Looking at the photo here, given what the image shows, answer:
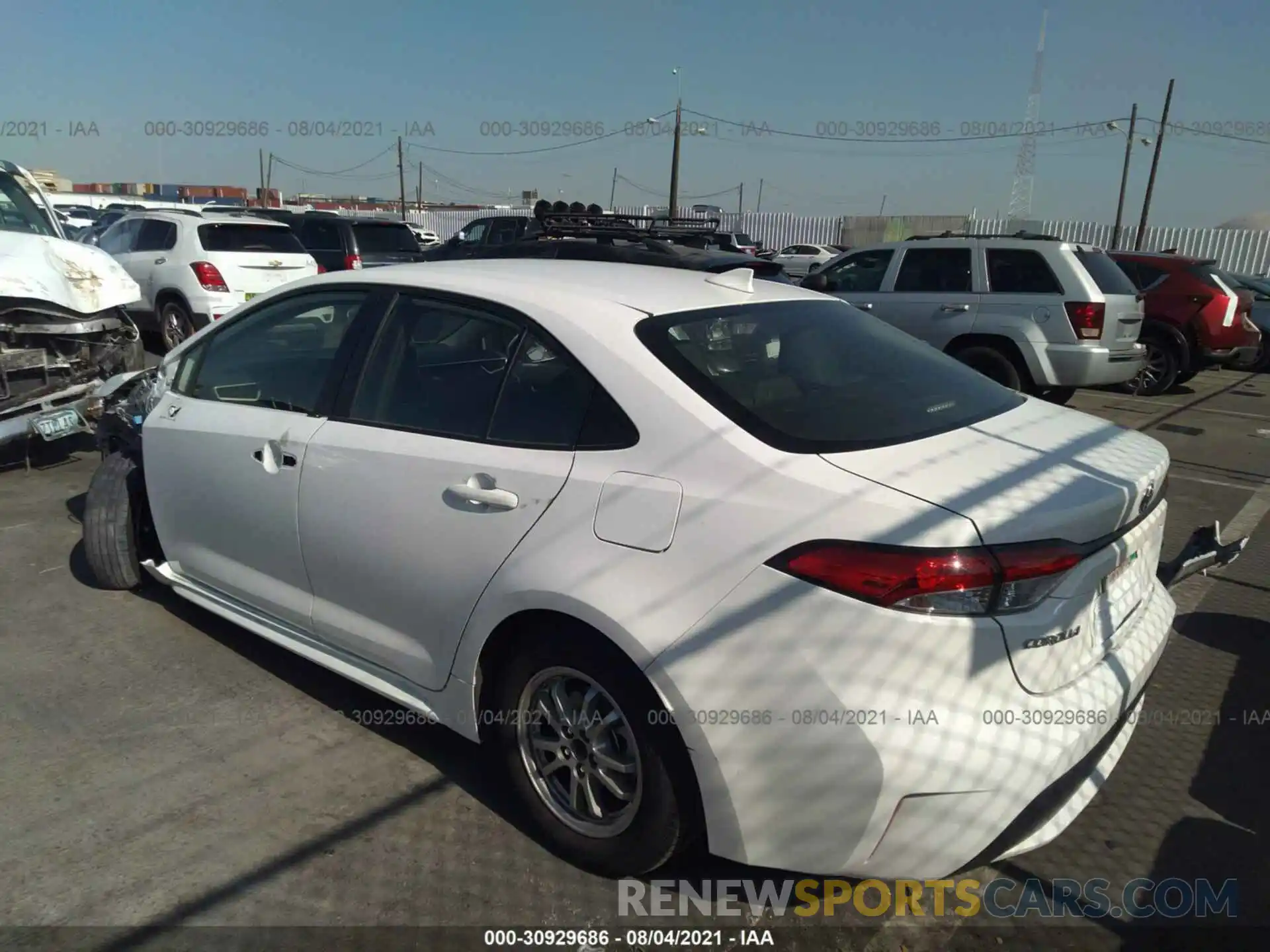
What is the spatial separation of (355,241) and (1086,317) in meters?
10.3

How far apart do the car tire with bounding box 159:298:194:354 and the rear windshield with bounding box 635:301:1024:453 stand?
9.57 m

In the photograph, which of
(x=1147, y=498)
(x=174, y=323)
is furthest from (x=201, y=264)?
(x=1147, y=498)

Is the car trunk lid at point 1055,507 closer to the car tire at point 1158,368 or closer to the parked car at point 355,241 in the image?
the car tire at point 1158,368

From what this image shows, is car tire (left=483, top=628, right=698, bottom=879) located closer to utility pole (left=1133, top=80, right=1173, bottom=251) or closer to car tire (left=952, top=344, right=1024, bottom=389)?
car tire (left=952, top=344, right=1024, bottom=389)

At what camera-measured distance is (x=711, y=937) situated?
2408 mm

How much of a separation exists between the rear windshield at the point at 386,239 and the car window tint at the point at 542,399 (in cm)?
1230

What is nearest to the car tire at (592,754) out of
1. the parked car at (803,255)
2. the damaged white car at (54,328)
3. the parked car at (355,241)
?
the damaged white car at (54,328)

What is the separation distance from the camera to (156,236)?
11.0m

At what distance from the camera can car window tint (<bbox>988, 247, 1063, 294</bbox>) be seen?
8.72 meters

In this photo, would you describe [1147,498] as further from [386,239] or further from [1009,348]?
[386,239]

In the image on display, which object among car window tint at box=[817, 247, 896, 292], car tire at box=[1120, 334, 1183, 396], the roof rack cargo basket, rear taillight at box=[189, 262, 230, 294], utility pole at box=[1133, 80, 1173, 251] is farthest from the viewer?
utility pole at box=[1133, 80, 1173, 251]

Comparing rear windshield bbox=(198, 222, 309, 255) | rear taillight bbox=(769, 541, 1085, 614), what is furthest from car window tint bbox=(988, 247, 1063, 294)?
rear windshield bbox=(198, 222, 309, 255)

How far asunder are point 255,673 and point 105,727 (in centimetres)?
57

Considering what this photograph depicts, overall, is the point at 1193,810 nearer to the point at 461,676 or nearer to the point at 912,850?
the point at 912,850
